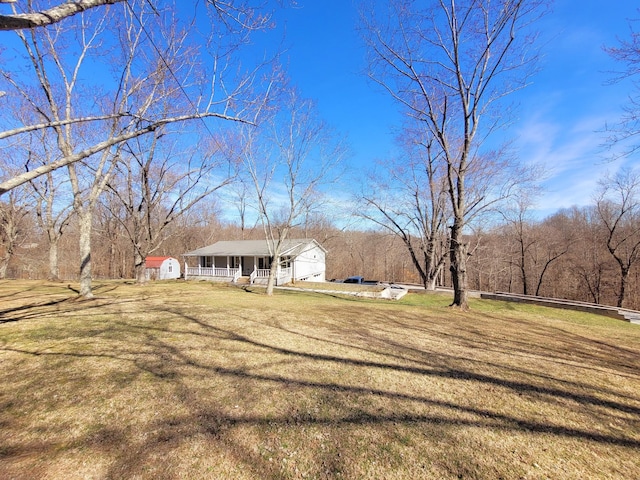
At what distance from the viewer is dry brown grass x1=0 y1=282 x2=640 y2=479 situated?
194cm

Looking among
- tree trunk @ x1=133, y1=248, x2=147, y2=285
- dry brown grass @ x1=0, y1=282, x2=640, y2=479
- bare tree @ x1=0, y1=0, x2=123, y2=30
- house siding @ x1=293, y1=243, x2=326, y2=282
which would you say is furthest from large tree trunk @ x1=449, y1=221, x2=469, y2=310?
tree trunk @ x1=133, y1=248, x2=147, y2=285

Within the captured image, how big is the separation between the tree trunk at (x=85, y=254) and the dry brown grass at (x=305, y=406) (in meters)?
4.08

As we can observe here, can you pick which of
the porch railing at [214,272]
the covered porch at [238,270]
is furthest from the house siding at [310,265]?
the porch railing at [214,272]

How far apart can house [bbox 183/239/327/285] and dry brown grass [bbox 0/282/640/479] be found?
17051 millimetres

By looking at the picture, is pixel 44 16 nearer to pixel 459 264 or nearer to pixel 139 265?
pixel 459 264

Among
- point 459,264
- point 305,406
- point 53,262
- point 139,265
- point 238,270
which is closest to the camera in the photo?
point 305,406

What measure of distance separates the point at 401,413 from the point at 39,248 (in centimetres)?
4015

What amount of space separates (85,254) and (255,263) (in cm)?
1444

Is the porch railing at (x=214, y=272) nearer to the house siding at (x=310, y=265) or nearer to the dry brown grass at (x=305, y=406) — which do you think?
the house siding at (x=310, y=265)

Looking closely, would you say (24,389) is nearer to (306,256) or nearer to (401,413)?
(401,413)

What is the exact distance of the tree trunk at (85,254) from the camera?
29.6 ft

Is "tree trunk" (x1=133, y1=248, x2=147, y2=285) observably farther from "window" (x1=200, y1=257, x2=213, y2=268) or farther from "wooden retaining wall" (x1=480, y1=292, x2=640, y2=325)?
"wooden retaining wall" (x1=480, y1=292, x2=640, y2=325)

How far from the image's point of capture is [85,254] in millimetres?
9320

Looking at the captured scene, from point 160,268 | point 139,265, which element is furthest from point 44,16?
point 160,268
